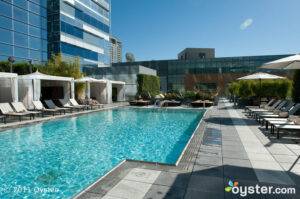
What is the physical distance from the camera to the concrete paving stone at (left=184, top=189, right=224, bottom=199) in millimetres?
2531

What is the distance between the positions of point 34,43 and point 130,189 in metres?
29.1

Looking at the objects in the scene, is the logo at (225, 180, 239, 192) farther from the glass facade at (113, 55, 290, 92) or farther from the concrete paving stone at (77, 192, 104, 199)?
the glass facade at (113, 55, 290, 92)

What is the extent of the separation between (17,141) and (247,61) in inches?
1673

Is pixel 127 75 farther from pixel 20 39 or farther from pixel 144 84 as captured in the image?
pixel 20 39

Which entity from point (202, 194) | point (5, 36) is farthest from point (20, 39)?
point (202, 194)

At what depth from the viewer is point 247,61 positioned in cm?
4009

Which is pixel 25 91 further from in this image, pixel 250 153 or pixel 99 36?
pixel 99 36

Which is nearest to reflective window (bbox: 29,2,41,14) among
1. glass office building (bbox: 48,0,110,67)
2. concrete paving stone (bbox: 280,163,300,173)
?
glass office building (bbox: 48,0,110,67)

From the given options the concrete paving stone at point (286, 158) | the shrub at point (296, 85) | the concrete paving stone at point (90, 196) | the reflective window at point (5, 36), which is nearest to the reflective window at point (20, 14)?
the reflective window at point (5, 36)

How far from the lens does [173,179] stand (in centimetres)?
308

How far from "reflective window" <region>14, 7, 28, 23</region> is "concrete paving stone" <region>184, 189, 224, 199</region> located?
2891 centimetres

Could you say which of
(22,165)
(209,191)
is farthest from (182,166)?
(22,165)

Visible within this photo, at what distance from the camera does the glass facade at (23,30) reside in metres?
22.2

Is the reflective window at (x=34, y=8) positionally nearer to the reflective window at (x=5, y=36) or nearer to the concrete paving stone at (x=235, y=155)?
the reflective window at (x=5, y=36)
